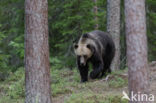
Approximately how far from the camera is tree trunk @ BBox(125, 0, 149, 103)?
17.5ft

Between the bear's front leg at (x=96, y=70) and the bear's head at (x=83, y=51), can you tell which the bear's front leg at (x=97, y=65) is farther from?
the bear's head at (x=83, y=51)

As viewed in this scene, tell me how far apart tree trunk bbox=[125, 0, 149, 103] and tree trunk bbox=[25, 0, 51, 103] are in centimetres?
217

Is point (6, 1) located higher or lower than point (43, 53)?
higher

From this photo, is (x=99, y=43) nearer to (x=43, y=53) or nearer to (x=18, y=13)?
(x=43, y=53)

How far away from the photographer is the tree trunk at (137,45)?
210 inches

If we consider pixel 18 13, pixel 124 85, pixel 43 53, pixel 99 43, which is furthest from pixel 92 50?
pixel 18 13

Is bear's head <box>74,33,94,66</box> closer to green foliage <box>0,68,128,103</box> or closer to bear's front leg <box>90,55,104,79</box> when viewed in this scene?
bear's front leg <box>90,55,104,79</box>

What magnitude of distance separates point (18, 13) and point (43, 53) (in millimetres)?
9325

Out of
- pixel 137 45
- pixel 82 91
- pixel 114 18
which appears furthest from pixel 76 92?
pixel 114 18

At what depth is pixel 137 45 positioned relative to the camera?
5328 mm

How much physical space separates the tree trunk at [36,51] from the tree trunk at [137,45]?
2170 mm

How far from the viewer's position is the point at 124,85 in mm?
8930

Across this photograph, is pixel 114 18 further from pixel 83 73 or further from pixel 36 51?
pixel 36 51

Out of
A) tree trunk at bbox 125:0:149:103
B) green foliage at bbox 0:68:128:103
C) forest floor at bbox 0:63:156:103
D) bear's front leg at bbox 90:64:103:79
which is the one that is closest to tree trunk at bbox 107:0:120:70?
forest floor at bbox 0:63:156:103
